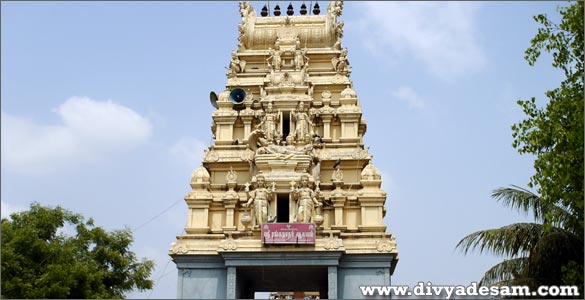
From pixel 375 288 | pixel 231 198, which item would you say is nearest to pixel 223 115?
pixel 231 198

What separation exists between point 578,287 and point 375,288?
739 centimetres

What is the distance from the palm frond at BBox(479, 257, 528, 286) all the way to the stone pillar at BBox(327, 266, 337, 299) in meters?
7.01

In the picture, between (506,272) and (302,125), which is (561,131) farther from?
(302,125)

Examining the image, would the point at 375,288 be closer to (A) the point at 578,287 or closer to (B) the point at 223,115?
(A) the point at 578,287

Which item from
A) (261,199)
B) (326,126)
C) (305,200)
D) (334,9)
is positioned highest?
(334,9)

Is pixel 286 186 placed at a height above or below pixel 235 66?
below

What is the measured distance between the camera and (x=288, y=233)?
92.9 feet

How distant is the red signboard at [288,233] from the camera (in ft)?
92.5

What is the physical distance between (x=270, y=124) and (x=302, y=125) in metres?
1.41

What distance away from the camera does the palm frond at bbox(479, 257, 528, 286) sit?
21562 millimetres

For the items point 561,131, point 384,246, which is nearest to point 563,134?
point 561,131

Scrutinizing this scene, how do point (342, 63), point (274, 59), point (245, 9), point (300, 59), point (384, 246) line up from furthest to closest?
point (245, 9)
point (342, 63)
point (300, 59)
point (274, 59)
point (384, 246)

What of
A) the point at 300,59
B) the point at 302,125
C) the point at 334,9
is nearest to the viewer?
the point at 302,125

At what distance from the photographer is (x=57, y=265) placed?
28125 mm
